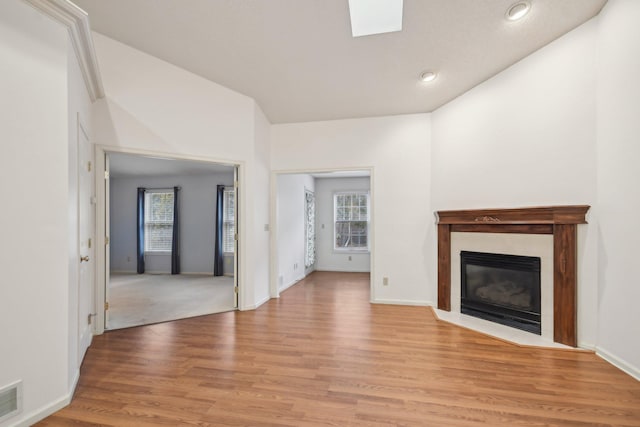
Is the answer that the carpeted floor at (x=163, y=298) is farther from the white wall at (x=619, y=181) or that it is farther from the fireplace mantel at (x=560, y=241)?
the white wall at (x=619, y=181)

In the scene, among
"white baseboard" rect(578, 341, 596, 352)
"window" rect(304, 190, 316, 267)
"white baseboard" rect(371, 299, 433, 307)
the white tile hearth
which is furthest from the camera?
"window" rect(304, 190, 316, 267)

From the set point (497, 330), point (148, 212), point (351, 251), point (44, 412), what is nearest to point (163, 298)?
point (44, 412)

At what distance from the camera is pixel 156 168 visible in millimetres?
6605

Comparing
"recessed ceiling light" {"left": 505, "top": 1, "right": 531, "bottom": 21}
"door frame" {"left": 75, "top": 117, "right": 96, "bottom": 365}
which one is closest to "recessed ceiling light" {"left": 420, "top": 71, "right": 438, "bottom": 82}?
"recessed ceiling light" {"left": 505, "top": 1, "right": 531, "bottom": 21}

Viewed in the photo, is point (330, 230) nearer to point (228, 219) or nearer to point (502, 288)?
point (228, 219)

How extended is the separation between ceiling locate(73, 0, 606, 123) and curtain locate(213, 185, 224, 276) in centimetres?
369

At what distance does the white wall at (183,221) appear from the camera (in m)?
7.46

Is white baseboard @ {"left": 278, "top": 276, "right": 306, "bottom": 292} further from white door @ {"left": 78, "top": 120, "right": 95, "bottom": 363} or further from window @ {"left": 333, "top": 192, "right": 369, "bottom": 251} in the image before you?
white door @ {"left": 78, "top": 120, "right": 95, "bottom": 363}

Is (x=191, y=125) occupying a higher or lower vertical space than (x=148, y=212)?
higher

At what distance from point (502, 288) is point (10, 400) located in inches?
171

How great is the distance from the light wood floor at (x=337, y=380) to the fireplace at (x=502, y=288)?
48cm

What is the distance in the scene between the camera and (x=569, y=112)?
286 cm

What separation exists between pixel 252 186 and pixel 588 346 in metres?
4.12

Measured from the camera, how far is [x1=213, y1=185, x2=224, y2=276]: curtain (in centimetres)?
718
